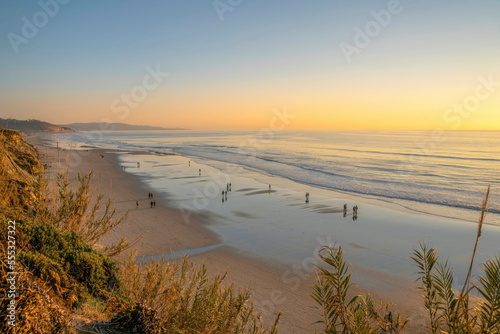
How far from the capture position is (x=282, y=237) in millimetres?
15703

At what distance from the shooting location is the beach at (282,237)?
1020 centimetres

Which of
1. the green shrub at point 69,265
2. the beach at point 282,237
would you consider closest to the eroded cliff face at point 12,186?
the beach at point 282,237

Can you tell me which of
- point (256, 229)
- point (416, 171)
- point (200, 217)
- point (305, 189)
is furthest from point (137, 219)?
point (416, 171)

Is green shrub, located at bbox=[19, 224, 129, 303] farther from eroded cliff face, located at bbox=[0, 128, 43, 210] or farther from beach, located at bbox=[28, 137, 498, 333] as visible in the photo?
beach, located at bbox=[28, 137, 498, 333]

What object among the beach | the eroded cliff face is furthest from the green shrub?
the beach

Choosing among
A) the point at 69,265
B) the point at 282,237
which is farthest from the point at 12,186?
the point at 282,237

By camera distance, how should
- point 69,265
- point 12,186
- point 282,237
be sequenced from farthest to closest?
point 282,237 < point 12,186 < point 69,265

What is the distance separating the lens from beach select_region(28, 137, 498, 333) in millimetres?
10203

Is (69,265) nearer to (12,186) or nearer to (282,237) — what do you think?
(12,186)

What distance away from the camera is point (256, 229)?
55.8ft

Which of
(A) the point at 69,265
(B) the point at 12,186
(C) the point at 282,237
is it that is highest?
(B) the point at 12,186

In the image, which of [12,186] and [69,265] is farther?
[12,186]

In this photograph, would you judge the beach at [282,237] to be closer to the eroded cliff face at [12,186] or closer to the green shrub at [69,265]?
the eroded cliff face at [12,186]

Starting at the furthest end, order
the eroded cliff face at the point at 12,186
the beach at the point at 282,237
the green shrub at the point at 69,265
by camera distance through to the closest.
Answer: the beach at the point at 282,237 → the eroded cliff face at the point at 12,186 → the green shrub at the point at 69,265
